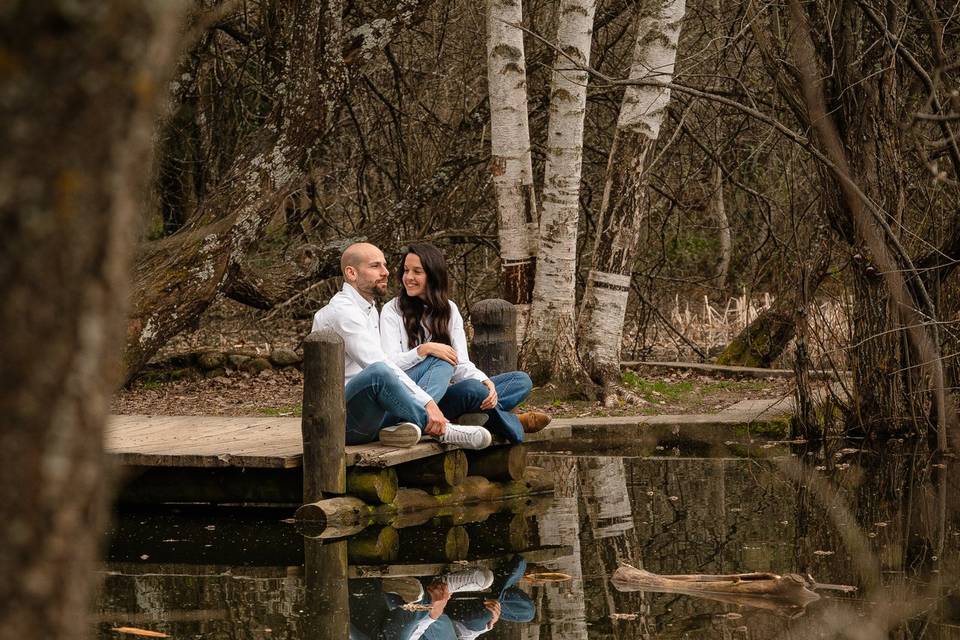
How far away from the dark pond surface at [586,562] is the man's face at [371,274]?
55.2 inches

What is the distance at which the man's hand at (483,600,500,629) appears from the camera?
16.8ft

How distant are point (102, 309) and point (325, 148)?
1595 cm

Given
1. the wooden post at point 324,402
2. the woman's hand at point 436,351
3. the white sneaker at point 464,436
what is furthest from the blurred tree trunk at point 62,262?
the woman's hand at point 436,351

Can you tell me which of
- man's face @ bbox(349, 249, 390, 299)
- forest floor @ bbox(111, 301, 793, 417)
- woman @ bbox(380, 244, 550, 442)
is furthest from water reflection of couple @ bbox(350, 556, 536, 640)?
forest floor @ bbox(111, 301, 793, 417)

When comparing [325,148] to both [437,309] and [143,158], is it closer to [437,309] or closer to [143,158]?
[437,309]

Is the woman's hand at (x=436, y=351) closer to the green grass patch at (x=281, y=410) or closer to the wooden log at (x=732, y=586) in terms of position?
the wooden log at (x=732, y=586)

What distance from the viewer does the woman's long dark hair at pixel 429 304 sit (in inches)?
307

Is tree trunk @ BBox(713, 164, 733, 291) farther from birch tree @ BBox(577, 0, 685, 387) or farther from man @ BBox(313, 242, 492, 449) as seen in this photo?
man @ BBox(313, 242, 492, 449)

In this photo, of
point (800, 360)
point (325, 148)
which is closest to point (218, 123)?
point (325, 148)

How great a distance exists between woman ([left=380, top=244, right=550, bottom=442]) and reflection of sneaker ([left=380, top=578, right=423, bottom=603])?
1.93 m

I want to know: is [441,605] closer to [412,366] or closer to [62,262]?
[412,366]

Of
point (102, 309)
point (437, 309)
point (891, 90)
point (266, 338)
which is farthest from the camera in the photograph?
point (266, 338)

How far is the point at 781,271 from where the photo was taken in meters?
A: 15.2

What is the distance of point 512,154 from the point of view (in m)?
12.6
